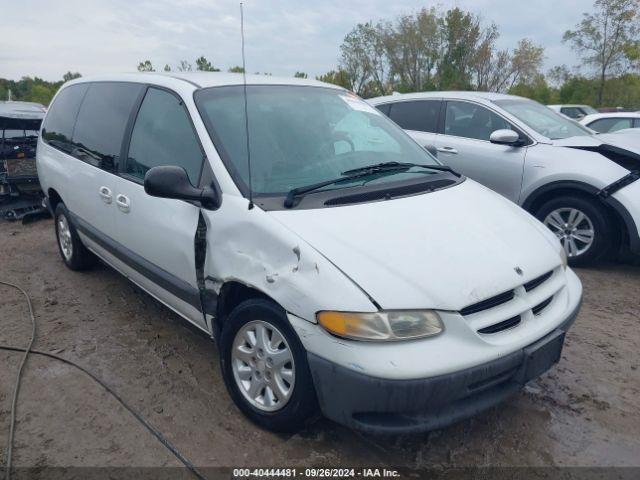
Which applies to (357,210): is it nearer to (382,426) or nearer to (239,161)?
(239,161)

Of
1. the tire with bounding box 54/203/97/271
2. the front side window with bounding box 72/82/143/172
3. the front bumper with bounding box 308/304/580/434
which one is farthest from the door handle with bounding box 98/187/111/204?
the front bumper with bounding box 308/304/580/434

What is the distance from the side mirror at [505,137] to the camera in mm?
5344

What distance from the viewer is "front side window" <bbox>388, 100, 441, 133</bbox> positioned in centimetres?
642

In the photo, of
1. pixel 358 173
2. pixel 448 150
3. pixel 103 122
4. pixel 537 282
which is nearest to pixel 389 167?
pixel 358 173

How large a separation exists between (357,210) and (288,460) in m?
1.24

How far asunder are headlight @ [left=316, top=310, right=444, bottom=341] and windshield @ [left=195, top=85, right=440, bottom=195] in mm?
871

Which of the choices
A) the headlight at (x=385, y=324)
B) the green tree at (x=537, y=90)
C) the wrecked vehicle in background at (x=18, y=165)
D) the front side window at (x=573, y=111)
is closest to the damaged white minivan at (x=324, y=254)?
the headlight at (x=385, y=324)

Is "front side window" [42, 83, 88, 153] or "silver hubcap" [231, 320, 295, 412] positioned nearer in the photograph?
"silver hubcap" [231, 320, 295, 412]

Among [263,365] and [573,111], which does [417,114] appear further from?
[573,111]

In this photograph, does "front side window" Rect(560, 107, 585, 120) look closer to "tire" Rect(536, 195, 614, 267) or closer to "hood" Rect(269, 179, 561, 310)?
"tire" Rect(536, 195, 614, 267)

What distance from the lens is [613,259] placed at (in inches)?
213

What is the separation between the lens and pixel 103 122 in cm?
408

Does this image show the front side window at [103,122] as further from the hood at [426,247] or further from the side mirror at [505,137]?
the side mirror at [505,137]

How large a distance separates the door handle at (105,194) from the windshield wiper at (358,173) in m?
1.67
